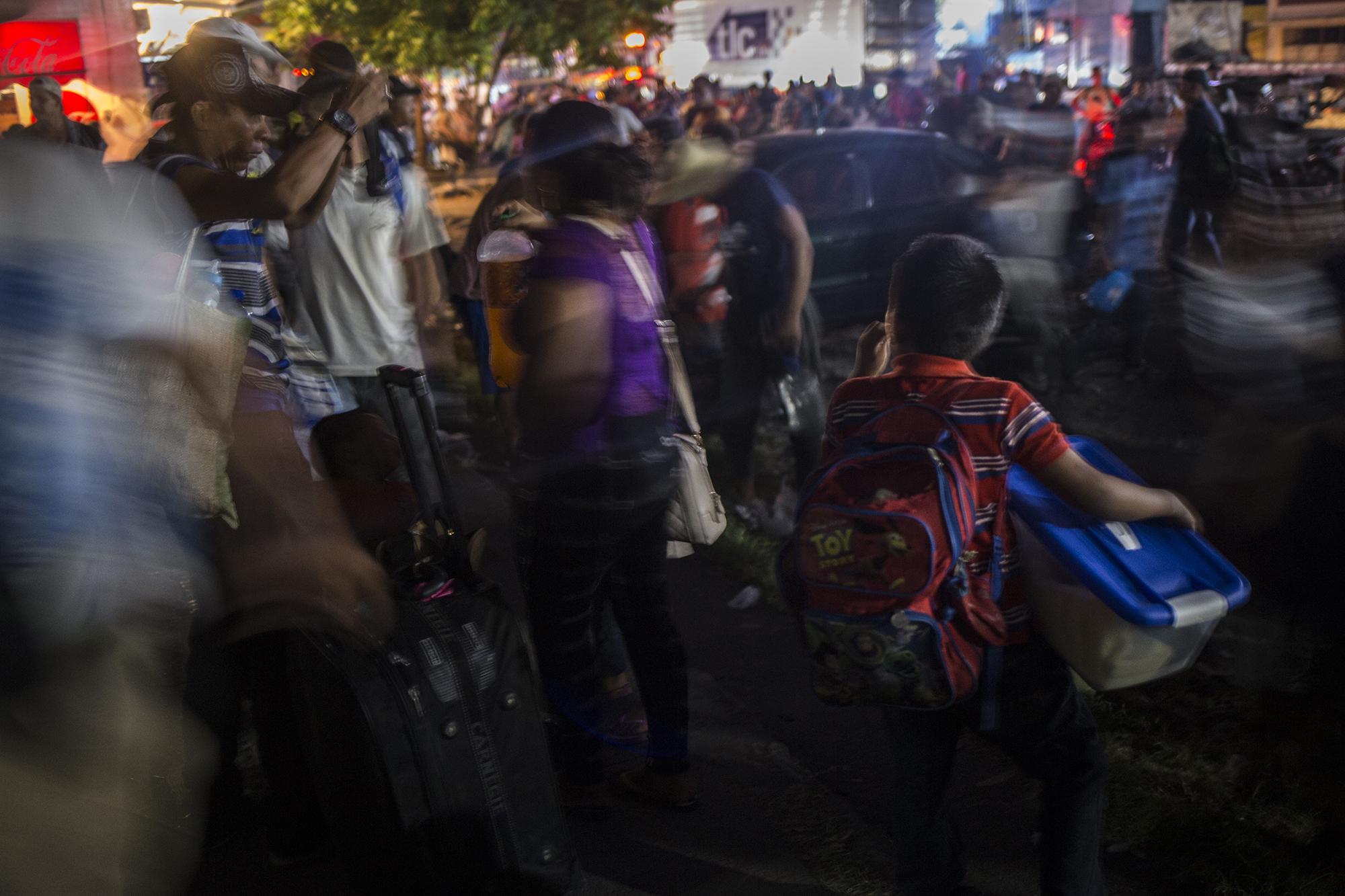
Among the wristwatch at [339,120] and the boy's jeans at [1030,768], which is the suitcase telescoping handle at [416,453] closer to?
the wristwatch at [339,120]

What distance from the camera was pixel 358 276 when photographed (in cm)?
400

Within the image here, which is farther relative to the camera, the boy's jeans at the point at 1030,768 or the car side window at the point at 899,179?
the car side window at the point at 899,179

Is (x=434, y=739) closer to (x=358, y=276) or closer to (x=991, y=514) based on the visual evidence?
(x=991, y=514)

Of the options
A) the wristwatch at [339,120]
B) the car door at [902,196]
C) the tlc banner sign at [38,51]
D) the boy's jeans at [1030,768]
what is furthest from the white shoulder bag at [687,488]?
the car door at [902,196]

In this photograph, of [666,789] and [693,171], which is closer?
[666,789]

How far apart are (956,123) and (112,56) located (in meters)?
9.32

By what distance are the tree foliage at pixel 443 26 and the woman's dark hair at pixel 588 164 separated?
22607mm

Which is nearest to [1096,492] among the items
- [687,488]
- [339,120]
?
[687,488]

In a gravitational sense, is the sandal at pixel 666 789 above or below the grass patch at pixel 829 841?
above

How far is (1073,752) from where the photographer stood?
2309 millimetres

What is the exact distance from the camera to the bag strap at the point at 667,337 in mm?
2744

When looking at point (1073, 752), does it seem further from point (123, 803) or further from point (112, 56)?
point (112, 56)

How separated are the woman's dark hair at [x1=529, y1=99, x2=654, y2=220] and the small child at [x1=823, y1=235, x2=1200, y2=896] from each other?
0.74m

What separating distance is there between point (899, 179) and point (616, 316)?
5.80 m
